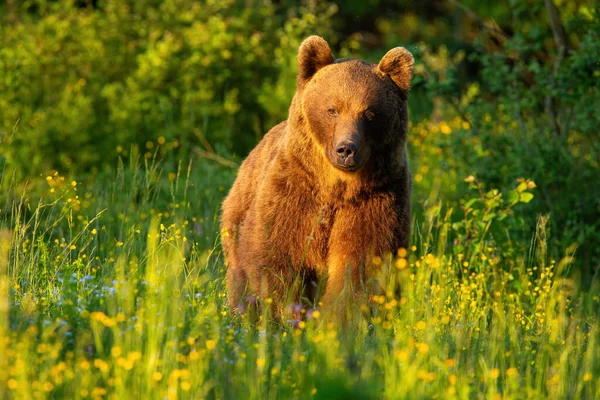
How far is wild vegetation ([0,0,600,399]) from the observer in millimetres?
4137

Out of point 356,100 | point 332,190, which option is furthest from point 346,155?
point 356,100

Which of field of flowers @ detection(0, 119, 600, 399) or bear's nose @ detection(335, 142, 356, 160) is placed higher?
bear's nose @ detection(335, 142, 356, 160)

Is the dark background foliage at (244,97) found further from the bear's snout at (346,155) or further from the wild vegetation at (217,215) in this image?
the bear's snout at (346,155)

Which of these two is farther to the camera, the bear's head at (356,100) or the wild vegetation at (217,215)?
the bear's head at (356,100)

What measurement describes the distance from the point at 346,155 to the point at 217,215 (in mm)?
3239

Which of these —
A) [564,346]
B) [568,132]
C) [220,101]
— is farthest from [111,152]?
[564,346]

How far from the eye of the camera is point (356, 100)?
5.92 meters

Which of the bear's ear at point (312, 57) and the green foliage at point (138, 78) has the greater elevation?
the bear's ear at point (312, 57)

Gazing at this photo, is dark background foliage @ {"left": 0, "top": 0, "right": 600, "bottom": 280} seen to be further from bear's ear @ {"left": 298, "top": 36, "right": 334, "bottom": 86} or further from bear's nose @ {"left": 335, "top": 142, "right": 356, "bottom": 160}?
bear's nose @ {"left": 335, "top": 142, "right": 356, "bottom": 160}

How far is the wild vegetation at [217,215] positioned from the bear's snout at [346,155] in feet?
2.02

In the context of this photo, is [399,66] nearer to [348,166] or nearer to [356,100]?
[356,100]

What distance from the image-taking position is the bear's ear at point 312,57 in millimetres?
6141

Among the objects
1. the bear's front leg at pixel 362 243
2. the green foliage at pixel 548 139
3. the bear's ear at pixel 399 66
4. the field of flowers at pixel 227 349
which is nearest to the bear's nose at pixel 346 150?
the bear's front leg at pixel 362 243

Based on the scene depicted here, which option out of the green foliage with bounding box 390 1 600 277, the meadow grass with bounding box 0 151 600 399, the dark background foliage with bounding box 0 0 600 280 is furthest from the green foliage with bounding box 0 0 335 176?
the meadow grass with bounding box 0 151 600 399
